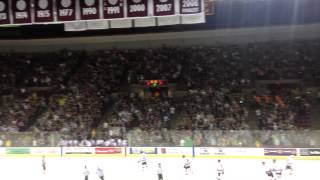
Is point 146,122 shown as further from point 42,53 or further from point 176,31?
point 42,53

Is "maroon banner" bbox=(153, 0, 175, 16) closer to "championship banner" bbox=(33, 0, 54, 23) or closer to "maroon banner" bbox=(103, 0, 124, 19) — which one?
"maroon banner" bbox=(103, 0, 124, 19)

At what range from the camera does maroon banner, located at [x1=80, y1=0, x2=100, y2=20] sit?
9.91m

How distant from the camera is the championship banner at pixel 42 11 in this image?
10008mm

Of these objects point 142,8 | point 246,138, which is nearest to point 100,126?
point 246,138

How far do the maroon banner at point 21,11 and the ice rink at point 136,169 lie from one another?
9.48m

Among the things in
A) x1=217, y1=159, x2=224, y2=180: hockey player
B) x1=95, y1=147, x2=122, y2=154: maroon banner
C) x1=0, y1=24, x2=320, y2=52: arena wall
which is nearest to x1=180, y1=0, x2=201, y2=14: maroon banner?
x1=217, y1=159, x2=224, y2=180: hockey player

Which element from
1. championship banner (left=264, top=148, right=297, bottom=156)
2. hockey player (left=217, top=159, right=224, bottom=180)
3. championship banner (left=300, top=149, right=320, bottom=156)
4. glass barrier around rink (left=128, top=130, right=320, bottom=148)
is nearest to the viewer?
hockey player (left=217, top=159, right=224, bottom=180)

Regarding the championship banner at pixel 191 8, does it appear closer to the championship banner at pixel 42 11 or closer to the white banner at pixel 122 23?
the white banner at pixel 122 23

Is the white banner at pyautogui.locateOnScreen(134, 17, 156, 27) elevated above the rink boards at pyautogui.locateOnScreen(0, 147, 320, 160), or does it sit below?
above

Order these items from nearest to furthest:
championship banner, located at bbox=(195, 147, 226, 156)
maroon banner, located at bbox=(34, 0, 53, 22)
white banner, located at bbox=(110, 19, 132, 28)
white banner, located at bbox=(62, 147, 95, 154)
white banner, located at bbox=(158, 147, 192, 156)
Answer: maroon banner, located at bbox=(34, 0, 53, 22) → white banner, located at bbox=(110, 19, 132, 28) → championship banner, located at bbox=(195, 147, 226, 156) → white banner, located at bbox=(158, 147, 192, 156) → white banner, located at bbox=(62, 147, 95, 154)

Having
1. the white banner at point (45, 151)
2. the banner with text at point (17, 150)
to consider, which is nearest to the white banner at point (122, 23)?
the white banner at point (45, 151)

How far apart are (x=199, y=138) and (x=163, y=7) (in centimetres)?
1237

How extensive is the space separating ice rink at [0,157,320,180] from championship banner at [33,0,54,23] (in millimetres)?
9428

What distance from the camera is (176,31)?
28547 mm
